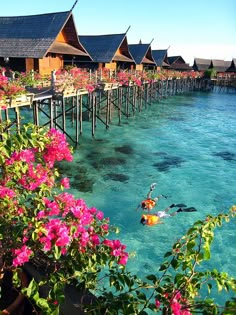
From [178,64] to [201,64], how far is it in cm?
818

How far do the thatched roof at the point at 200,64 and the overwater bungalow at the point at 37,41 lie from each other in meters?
43.9

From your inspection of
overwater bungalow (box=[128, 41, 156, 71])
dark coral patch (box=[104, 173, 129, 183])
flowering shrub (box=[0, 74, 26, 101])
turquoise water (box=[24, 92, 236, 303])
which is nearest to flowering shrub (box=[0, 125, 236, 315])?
turquoise water (box=[24, 92, 236, 303])

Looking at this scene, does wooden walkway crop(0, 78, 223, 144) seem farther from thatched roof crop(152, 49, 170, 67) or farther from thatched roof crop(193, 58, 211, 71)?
thatched roof crop(193, 58, 211, 71)

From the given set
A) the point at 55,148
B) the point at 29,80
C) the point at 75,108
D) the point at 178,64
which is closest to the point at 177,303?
the point at 55,148

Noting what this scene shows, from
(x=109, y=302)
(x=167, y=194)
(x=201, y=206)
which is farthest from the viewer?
(x=167, y=194)

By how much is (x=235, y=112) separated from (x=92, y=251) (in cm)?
3256

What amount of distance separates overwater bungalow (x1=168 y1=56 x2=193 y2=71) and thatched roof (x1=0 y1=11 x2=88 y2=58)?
35517mm

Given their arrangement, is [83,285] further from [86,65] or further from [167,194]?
[86,65]

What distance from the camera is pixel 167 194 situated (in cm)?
1170

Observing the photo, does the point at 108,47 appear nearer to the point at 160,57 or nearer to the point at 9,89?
the point at 160,57

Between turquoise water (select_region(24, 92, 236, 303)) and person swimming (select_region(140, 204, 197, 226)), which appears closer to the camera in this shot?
turquoise water (select_region(24, 92, 236, 303))

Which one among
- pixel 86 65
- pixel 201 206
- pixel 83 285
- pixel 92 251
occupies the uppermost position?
pixel 86 65

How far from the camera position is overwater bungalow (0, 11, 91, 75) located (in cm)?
1921

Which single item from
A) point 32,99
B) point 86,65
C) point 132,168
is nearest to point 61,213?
point 32,99
